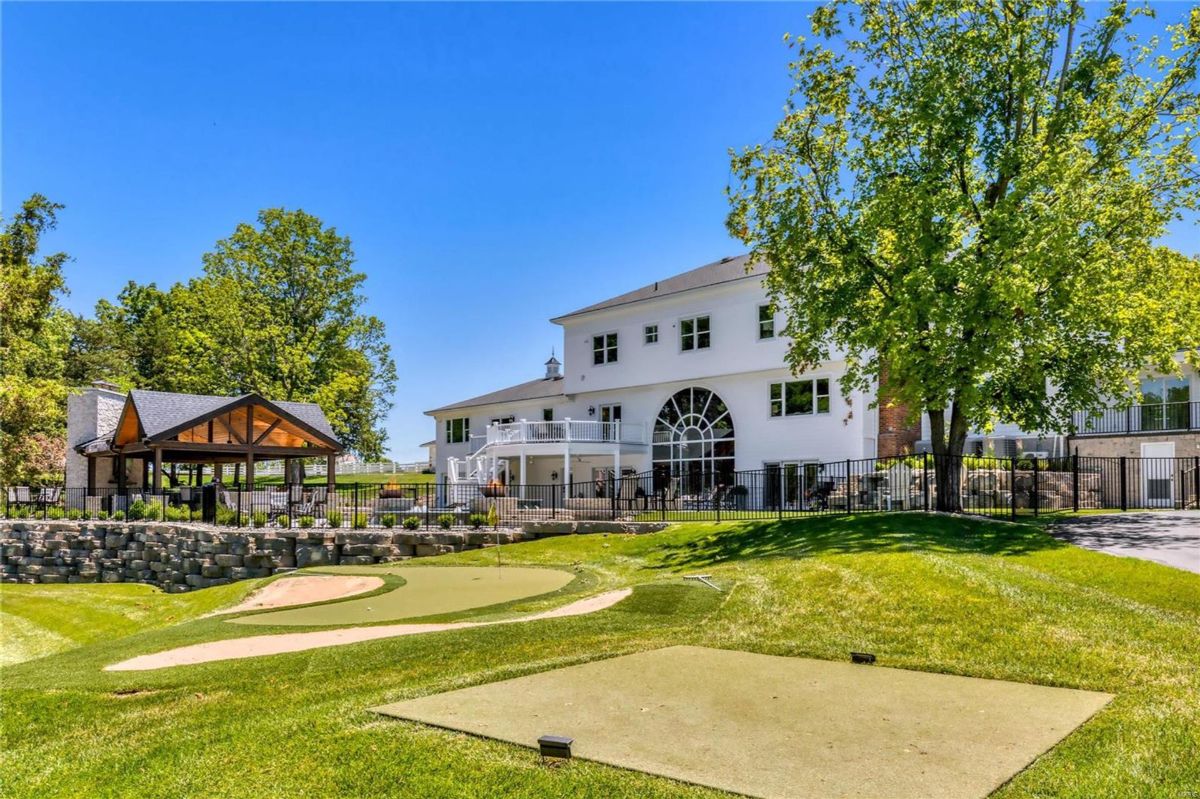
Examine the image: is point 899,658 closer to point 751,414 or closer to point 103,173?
point 103,173

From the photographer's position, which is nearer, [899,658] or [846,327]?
[899,658]

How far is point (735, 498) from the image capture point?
93.1ft

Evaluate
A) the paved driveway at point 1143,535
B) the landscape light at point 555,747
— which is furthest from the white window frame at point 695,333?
the landscape light at point 555,747

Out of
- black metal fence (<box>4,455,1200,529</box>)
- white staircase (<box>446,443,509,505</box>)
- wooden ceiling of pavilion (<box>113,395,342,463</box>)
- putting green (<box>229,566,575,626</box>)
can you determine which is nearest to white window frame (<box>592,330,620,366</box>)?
white staircase (<box>446,443,509,505</box>)

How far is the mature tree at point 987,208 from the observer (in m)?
15.2

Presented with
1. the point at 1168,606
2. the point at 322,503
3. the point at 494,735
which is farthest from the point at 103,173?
the point at 1168,606

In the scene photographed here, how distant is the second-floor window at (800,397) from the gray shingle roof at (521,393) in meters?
10.6

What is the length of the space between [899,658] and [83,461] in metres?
36.9

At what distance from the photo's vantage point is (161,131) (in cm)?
1928

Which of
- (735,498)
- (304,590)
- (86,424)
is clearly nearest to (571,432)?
(735,498)

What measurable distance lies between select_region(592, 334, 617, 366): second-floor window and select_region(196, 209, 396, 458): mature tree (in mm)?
16965

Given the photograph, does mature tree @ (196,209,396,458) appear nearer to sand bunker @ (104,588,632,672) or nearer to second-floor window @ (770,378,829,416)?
second-floor window @ (770,378,829,416)

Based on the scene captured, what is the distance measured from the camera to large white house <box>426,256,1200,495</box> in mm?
27469

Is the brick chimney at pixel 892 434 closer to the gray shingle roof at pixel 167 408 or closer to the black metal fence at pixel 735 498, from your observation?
the black metal fence at pixel 735 498
